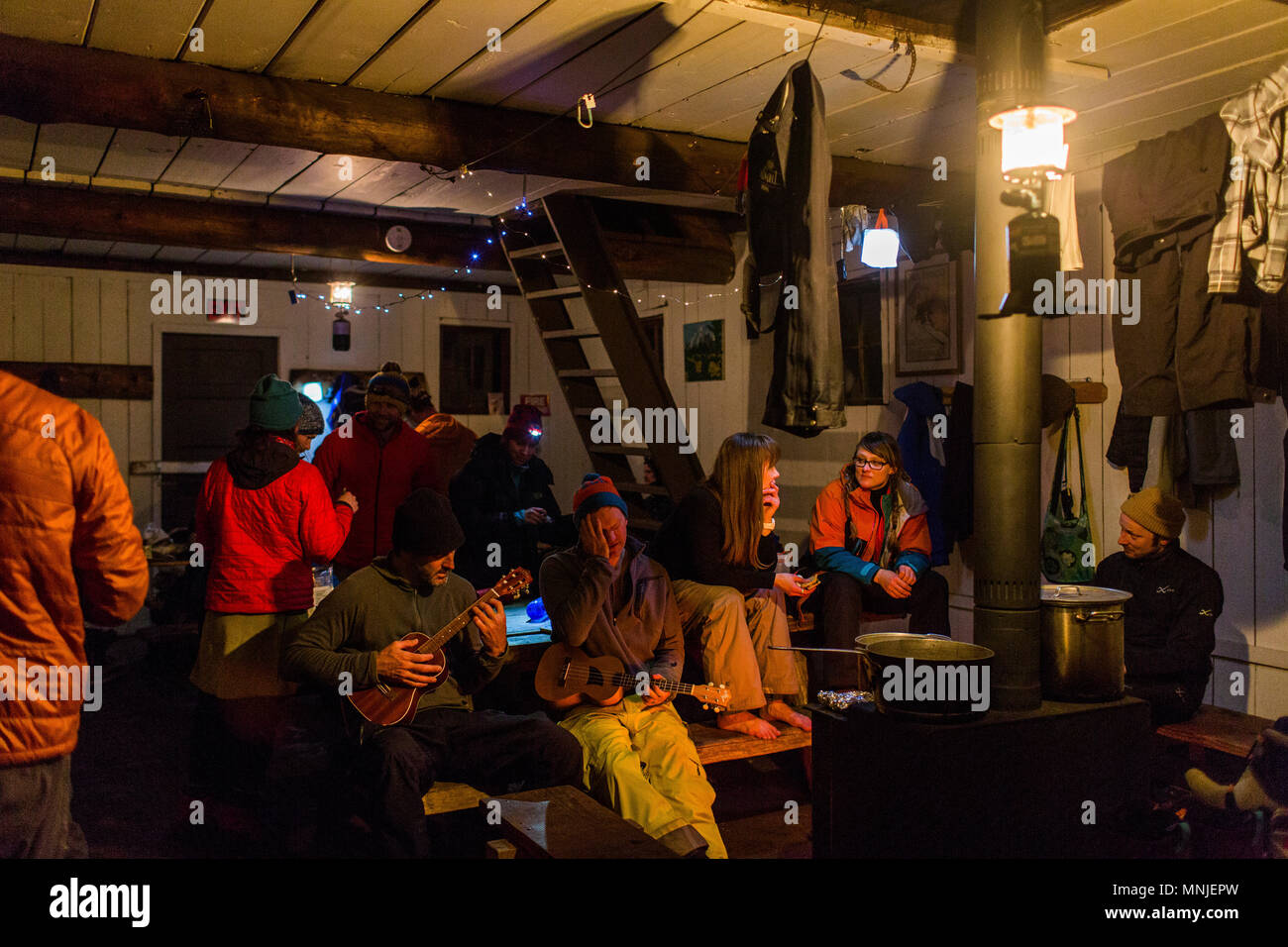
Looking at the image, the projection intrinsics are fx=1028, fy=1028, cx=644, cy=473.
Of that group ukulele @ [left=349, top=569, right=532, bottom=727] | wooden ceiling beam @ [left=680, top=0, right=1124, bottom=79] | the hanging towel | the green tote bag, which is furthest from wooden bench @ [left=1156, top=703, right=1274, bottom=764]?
ukulele @ [left=349, top=569, right=532, bottom=727]

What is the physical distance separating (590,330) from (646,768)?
10.4ft

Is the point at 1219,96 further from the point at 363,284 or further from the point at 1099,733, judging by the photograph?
the point at 363,284

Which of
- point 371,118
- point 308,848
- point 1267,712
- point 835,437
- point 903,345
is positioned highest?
point 371,118

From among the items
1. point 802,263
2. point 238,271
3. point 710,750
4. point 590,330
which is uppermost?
point 238,271

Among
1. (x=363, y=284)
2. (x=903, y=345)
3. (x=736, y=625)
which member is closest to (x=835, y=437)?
(x=903, y=345)

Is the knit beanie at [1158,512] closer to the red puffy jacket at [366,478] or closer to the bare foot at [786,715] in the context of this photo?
the bare foot at [786,715]

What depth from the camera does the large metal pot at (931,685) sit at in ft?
10.2

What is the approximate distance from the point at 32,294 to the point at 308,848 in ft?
22.6

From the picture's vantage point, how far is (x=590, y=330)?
633cm

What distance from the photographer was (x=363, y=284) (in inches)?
395

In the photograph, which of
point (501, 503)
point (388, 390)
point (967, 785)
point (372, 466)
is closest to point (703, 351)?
point (501, 503)

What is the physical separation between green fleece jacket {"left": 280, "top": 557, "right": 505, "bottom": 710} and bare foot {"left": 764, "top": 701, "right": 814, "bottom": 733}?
4.60 ft

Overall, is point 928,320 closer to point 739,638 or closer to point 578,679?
point 739,638

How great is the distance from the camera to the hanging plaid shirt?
3.64m
